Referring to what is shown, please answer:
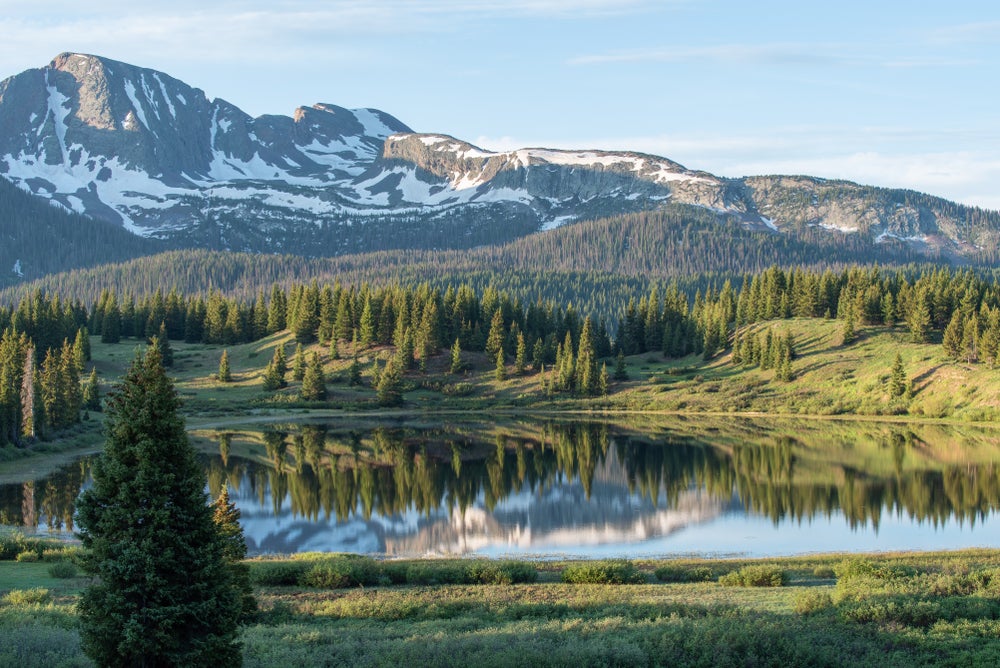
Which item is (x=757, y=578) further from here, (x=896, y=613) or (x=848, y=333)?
(x=848, y=333)

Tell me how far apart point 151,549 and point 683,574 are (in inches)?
784

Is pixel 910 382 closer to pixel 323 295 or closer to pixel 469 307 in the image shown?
pixel 469 307

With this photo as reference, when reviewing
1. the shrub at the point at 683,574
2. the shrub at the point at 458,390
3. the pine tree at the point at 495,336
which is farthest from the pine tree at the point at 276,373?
the shrub at the point at 683,574

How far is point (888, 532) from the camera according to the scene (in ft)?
163

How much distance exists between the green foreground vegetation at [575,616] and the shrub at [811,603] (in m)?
0.04

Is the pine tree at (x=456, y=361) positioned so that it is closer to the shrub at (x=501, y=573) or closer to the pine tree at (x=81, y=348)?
the pine tree at (x=81, y=348)

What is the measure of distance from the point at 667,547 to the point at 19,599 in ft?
101

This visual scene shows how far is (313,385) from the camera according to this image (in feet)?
409

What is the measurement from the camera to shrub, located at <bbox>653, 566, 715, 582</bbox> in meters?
31.7

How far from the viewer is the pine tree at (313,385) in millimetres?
124062

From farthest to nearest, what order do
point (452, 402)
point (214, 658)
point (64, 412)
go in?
1. point (452, 402)
2. point (64, 412)
3. point (214, 658)

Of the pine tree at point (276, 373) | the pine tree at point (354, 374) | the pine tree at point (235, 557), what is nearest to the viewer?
the pine tree at point (235, 557)

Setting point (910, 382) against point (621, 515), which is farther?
point (910, 382)

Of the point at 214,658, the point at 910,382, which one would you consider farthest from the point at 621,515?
the point at 910,382
